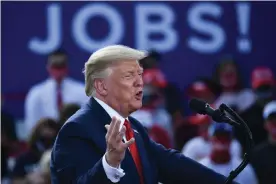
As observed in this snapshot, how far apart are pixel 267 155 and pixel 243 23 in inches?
108

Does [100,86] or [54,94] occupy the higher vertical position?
[100,86]

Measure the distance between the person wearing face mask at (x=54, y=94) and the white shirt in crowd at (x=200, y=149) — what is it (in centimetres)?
152

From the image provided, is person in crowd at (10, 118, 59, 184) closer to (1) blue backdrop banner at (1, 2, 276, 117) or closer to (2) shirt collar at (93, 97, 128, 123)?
(1) blue backdrop banner at (1, 2, 276, 117)

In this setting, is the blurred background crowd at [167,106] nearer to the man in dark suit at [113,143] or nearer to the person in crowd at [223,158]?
the person in crowd at [223,158]

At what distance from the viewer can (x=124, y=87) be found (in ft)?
16.5

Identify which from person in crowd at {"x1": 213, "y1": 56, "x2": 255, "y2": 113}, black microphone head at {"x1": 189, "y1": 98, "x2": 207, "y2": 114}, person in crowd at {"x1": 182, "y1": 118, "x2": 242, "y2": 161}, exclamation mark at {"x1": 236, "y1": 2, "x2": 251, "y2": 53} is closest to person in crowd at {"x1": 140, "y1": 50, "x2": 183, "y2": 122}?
person in crowd at {"x1": 213, "y1": 56, "x2": 255, "y2": 113}

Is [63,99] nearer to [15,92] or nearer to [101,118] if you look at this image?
[15,92]

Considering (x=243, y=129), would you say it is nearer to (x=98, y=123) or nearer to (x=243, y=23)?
(x=98, y=123)

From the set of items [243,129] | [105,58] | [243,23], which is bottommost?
[243,23]

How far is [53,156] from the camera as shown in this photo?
4.94m

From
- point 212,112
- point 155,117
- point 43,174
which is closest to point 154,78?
point 155,117

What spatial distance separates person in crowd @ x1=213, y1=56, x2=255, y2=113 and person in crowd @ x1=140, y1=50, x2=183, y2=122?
19.4 inches

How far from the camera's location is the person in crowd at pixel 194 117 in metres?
9.69

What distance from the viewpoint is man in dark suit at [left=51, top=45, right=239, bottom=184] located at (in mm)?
4609
